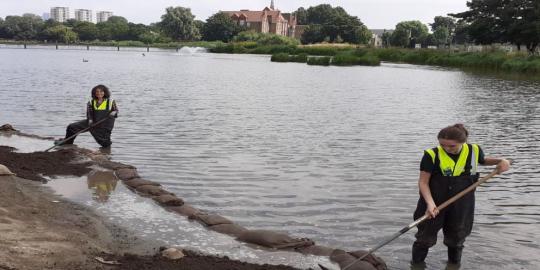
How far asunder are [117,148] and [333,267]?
341 inches

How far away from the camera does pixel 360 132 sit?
17141 mm

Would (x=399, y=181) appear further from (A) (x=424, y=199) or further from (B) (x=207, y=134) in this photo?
(B) (x=207, y=134)

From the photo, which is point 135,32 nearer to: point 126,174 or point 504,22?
point 504,22

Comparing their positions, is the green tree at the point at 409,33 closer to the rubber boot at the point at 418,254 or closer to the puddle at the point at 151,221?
the puddle at the point at 151,221

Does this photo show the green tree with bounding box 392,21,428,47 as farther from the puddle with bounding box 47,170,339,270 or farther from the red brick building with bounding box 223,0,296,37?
the puddle with bounding box 47,170,339,270

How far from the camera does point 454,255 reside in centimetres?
669

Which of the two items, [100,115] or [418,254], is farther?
[100,115]

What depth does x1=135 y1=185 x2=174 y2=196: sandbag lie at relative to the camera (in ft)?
29.3

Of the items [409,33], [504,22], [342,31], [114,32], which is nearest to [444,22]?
[409,33]

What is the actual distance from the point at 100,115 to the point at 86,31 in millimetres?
174347

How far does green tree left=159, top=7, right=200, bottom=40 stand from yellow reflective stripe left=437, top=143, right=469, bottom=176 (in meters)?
160

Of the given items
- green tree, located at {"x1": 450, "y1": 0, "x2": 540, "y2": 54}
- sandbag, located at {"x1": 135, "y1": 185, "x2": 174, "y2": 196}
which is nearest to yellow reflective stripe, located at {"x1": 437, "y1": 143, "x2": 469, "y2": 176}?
sandbag, located at {"x1": 135, "y1": 185, "x2": 174, "y2": 196}

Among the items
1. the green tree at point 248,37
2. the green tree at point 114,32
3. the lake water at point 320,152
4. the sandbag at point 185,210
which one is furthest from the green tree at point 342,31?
the sandbag at point 185,210

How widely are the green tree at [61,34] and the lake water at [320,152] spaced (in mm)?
141621
